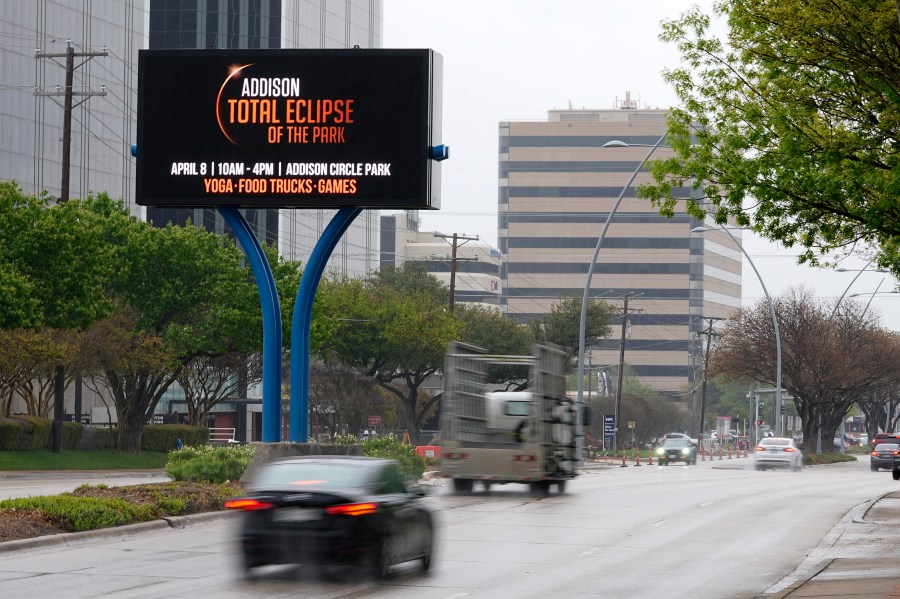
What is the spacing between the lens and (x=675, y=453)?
69.3 metres

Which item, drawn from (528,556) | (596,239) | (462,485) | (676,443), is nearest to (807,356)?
(676,443)

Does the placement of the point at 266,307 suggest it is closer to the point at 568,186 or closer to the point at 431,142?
the point at 431,142

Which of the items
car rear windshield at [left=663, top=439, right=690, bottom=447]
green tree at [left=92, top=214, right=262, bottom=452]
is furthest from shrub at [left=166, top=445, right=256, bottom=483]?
car rear windshield at [left=663, top=439, right=690, bottom=447]

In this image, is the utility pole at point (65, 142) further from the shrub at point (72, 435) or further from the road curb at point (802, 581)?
the road curb at point (802, 581)

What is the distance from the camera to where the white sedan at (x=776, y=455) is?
5694 cm

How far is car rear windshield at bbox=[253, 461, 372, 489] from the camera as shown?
14562mm

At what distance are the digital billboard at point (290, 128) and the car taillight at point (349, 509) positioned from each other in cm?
1381

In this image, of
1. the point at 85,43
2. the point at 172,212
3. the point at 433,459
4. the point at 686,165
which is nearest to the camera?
the point at 686,165

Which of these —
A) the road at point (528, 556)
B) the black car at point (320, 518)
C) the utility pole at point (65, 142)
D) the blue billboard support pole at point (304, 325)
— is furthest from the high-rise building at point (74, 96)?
the black car at point (320, 518)

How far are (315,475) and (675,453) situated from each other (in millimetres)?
56453

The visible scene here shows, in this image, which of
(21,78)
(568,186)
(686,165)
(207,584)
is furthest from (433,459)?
(568,186)

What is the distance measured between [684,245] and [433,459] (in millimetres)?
129696

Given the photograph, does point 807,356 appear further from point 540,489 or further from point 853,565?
point 853,565

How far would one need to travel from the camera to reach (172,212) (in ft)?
360
